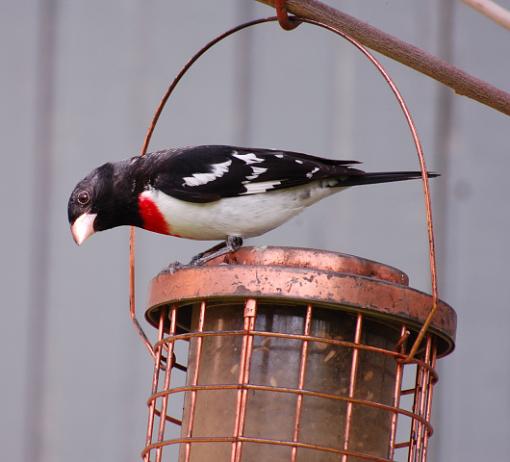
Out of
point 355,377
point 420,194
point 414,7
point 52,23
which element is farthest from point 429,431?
point 52,23

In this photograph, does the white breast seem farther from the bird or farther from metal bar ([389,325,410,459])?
metal bar ([389,325,410,459])

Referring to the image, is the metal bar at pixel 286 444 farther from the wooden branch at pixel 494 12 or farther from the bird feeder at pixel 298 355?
the wooden branch at pixel 494 12

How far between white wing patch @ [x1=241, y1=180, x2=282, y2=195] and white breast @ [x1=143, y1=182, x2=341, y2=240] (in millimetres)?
16

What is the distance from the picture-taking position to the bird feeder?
1.96m

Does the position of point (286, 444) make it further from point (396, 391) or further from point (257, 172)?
point (257, 172)

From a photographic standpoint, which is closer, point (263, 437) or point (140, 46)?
point (263, 437)

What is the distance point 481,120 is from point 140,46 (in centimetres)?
110

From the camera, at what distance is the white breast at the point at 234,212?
2615 millimetres

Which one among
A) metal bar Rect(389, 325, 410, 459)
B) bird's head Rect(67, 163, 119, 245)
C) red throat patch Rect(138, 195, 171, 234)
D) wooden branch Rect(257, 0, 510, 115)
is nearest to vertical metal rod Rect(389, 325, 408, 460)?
metal bar Rect(389, 325, 410, 459)

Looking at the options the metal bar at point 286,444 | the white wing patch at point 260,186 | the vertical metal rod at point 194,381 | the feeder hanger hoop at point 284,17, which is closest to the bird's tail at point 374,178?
the white wing patch at point 260,186

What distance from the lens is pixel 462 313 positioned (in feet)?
10.5

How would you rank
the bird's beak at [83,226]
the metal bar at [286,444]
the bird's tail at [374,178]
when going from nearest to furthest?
the metal bar at [286,444], the bird's tail at [374,178], the bird's beak at [83,226]

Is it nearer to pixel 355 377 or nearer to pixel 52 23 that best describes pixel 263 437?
pixel 355 377

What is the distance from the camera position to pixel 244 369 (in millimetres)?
1991
